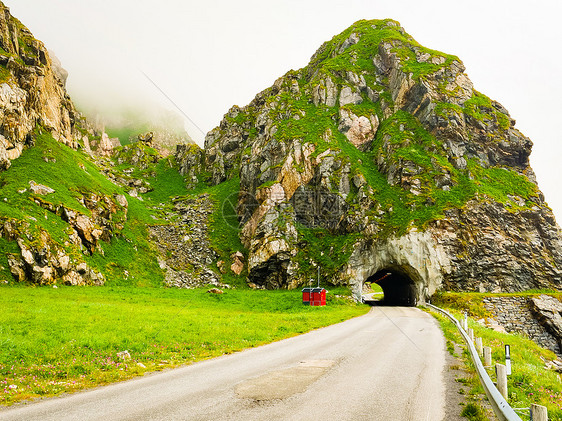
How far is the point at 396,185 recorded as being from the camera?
5134 cm

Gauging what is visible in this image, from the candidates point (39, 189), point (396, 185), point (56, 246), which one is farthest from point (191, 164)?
point (396, 185)

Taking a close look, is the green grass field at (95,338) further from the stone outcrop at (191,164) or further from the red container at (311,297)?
the stone outcrop at (191,164)

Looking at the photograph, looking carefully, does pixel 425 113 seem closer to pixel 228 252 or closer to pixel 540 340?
pixel 540 340

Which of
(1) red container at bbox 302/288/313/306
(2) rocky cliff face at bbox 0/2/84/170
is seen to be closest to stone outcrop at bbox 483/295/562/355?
(1) red container at bbox 302/288/313/306

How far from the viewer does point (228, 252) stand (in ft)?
188

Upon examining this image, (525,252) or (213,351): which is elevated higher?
(525,252)

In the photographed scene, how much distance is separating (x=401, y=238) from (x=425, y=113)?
30.3m

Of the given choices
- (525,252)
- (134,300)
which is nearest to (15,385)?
(134,300)

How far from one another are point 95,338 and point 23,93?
59.5 m

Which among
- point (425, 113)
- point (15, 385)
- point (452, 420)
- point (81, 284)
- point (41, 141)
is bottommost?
point (81, 284)

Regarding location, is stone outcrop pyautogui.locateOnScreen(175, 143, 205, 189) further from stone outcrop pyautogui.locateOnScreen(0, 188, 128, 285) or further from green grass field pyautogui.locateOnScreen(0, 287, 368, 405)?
green grass field pyautogui.locateOnScreen(0, 287, 368, 405)

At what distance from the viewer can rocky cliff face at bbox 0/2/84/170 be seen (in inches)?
A: 1913

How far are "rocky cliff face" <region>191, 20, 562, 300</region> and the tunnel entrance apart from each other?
5.21ft

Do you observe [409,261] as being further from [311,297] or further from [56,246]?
[56,246]
